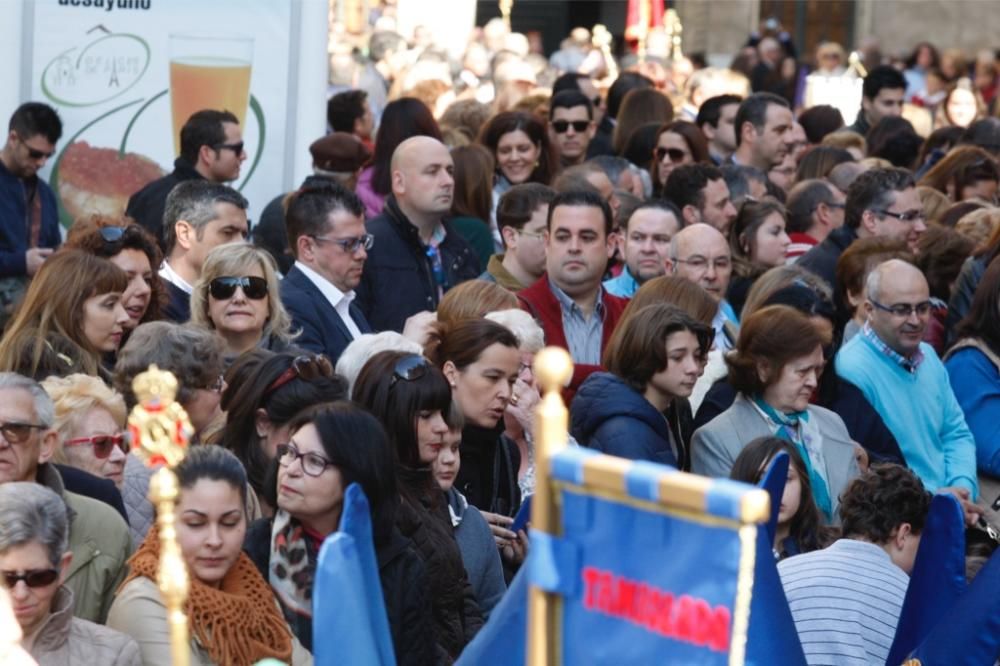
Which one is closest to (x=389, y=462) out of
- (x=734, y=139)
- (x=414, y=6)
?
(x=734, y=139)

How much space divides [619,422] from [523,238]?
6.80 ft

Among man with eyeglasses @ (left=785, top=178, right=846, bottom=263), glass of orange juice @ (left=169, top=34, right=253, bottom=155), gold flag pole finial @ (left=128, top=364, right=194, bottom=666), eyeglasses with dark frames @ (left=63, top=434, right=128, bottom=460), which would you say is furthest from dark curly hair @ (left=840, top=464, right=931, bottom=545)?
glass of orange juice @ (left=169, top=34, right=253, bottom=155)

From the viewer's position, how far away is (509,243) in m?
9.07

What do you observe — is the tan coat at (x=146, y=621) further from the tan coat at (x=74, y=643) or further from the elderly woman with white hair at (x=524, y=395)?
the elderly woman with white hair at (x=524, y=395)

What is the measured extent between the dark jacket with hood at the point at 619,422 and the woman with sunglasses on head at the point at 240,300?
107cm

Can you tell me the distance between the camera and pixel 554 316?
326 inches

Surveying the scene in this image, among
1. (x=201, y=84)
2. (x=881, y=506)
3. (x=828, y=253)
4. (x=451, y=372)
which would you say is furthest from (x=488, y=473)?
(x=201, y=84)

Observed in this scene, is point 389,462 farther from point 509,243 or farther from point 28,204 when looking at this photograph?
point 28,204

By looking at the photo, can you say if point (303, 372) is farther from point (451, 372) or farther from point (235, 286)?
point (235, 286)

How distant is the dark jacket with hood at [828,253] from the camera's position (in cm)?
971

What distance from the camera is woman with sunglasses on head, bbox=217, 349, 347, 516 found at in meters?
5.94

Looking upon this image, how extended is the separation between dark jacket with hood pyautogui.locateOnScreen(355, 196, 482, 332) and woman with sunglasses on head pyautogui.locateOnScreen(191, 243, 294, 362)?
132cm

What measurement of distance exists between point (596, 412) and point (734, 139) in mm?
6303

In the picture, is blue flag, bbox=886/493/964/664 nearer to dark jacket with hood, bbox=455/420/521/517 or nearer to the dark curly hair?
the dark curly hair
